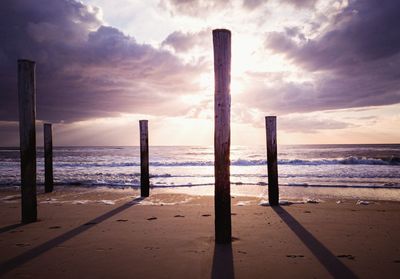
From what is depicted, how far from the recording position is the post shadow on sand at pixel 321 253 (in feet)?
11.5

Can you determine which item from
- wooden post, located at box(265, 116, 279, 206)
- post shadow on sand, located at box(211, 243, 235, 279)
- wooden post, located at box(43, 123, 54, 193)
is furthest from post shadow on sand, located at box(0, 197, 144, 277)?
wooden post, located at box(43, 123, 54, 193)

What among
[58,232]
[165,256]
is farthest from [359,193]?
[58,232]

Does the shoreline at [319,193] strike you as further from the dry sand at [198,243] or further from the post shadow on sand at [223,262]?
the post shadow on sand at [223,262]

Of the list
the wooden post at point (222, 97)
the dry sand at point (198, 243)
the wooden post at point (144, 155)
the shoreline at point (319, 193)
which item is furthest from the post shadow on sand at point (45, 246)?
the shoreline at point (319, 193)

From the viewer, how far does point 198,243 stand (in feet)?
15.3

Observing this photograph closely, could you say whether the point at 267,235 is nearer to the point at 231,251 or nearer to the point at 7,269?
the point at 231,251

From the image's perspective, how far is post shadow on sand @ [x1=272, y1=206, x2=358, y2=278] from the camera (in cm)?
351

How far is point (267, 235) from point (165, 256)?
196 centimetres

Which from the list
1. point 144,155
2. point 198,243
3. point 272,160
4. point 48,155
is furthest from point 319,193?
point 48,155

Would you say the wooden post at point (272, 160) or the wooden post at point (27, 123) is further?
the wooden post at point (272, 160)

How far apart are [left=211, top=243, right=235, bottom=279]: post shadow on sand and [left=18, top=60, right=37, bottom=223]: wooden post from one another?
4.12 metres

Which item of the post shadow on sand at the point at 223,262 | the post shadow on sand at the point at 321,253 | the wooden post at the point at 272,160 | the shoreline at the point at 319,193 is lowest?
the shoreline at the point at 319,193

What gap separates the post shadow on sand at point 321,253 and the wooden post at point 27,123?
530 cm

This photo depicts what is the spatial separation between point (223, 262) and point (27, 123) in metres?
4.65
